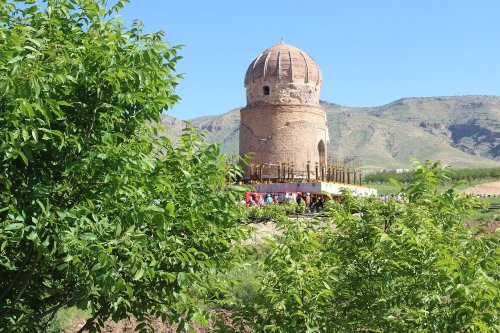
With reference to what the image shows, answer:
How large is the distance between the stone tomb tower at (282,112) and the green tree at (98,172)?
85.6ft

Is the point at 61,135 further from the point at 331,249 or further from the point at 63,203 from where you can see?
the point at 331,249

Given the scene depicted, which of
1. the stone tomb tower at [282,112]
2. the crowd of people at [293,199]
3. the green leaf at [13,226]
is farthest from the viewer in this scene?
the stone tomb tower at [282,112]

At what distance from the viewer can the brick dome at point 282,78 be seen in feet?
109

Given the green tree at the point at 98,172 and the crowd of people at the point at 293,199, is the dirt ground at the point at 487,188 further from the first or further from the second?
the green tree at the point at 98,172

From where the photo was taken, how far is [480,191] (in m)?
55.6

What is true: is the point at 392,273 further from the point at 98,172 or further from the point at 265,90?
the point at 265,90

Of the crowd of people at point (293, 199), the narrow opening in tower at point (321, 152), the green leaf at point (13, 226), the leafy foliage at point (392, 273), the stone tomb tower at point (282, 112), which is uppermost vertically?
the stone tomb tower at point (282, 112)

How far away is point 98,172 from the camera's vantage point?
5.21m

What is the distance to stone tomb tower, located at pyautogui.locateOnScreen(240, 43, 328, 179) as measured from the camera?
32.7 meters

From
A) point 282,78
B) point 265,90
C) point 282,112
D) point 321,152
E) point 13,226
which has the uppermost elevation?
point 282,78

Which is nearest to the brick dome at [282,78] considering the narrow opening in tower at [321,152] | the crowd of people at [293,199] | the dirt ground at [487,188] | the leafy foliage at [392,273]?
the narrow opening in tower at [321,152]

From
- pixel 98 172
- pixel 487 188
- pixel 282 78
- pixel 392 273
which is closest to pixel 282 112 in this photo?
pixel 282 78

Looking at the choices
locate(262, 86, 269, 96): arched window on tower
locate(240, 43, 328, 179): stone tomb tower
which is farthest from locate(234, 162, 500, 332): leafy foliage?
locate(262, 86, 269, 96): arched window on tower

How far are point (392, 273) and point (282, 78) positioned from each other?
2816 cm
